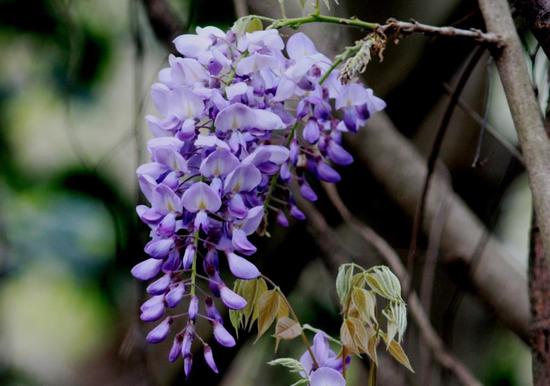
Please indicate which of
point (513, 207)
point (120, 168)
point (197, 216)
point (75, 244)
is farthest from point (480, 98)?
point (197, 216)

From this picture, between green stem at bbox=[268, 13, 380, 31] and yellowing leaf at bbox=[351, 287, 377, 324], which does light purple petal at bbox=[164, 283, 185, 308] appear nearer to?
yellowing leaf at bbox=[351, 287, 377, 324]

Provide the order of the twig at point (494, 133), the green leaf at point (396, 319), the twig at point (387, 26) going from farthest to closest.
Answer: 1. the twig at point (494, 133)
2. the twig at point (387, 26)
3. the green leaf at point (396, 319)

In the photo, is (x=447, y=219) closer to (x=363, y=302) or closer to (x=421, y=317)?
(x=421, y=317)

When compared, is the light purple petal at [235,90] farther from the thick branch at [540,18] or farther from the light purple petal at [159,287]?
the thick branch at [540,18]

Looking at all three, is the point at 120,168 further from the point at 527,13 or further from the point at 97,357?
the point at 527,13

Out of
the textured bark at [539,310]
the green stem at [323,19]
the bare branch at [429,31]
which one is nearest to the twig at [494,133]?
the textured bark at [539,310]

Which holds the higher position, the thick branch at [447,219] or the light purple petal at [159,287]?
the light purple petal at [159,287]

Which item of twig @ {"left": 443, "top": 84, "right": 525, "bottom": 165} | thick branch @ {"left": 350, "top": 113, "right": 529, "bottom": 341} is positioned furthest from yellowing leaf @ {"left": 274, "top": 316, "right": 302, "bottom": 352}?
thick branch @ {"left": 350, "top": 113, "right": 529, "bottom": 341}
